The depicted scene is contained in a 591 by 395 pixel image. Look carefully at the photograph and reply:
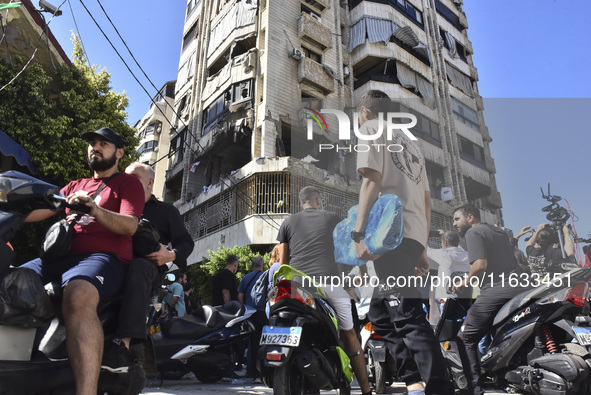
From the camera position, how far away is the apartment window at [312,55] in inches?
823

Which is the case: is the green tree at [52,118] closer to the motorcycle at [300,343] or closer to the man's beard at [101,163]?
the man's beard at [101,163]

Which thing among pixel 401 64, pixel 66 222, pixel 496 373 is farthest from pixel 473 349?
pixel 401 64

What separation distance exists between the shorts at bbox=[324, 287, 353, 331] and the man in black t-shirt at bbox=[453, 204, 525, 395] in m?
1.11

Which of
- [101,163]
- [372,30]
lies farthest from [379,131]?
[372,30]

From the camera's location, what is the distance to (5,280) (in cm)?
166

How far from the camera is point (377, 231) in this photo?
3.39 meters

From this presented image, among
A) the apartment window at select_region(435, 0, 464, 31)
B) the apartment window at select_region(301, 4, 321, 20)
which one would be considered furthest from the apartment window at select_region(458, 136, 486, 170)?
the apartment window at select_region(435, 0, 464, 31)

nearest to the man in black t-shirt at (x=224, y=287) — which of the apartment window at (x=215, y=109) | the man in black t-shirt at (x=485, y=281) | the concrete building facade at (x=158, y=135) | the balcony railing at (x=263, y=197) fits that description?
the man in black t-shirt at (x=485, y=281)

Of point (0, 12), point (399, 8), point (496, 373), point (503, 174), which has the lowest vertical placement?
point (496, 373)

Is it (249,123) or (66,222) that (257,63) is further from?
(66,222)

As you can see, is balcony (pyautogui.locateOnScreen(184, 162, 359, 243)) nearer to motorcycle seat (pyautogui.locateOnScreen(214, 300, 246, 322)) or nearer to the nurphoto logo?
motorcycle seat (pyautogui.locateOnScreen(214, 300, 246, 322))

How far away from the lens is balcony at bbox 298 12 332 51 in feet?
66.6

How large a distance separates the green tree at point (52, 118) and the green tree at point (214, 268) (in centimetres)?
502

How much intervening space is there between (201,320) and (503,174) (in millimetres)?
3688
